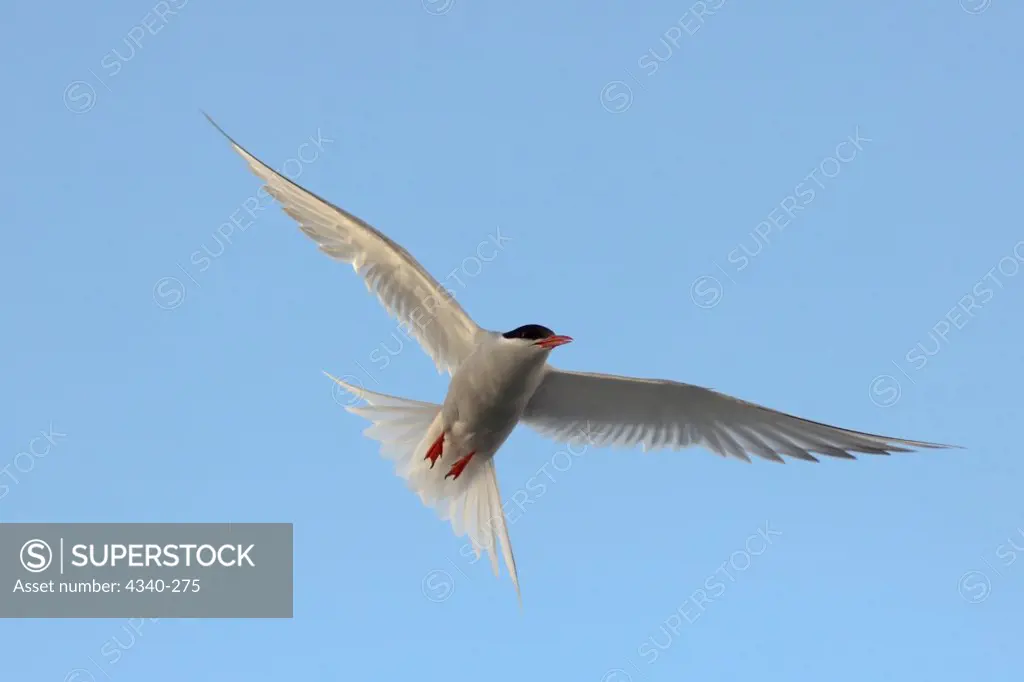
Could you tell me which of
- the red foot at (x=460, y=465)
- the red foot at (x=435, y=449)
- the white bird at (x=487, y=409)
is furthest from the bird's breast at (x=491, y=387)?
the red foot at (x=460, y=465)

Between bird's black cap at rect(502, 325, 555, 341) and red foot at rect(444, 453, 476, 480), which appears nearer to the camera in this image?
bird's black cap at rect(502, 325, 555, 341)

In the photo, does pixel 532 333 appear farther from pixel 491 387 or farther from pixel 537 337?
pixel 491 387

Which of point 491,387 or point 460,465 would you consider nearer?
point 491,387

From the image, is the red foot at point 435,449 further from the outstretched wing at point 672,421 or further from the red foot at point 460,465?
the outstretched wing at point 672,421

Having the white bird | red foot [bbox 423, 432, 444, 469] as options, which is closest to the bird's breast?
the white bird

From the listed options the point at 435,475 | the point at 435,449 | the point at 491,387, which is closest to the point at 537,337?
the point at 491,387

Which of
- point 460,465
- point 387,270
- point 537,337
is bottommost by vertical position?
point 460,465

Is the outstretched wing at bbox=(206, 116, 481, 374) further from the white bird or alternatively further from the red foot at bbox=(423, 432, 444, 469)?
the red foot at bbox=(423, 432, 444, 469)
